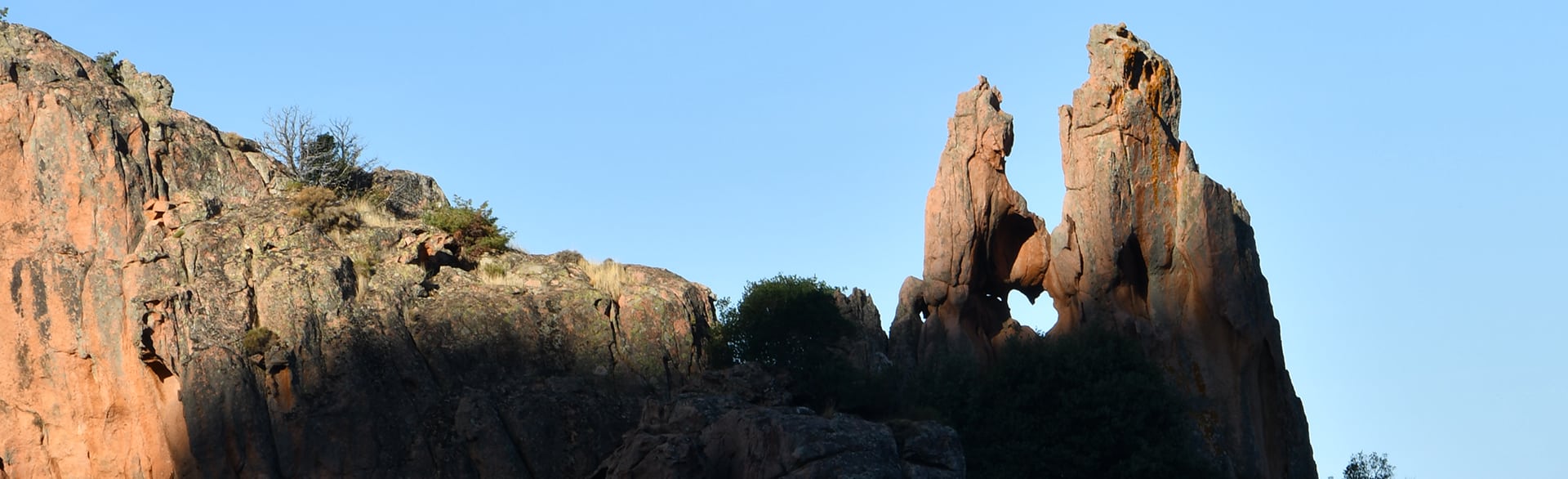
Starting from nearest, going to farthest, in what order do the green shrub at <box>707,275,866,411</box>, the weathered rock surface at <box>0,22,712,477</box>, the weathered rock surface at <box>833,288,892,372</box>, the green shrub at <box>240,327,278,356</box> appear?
the weathered rock surface at <box>0,22,712,477</box>, the green shrub at <box>240,327,278,356</box>, the green shrub at <box>707,275,866,411</box>, the weathered rock surface at <box>833,288,892,372</box>

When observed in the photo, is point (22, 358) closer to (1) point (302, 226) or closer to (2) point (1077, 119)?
(1) point (302, 226)

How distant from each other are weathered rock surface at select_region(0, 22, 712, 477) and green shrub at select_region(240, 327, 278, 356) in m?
0.05

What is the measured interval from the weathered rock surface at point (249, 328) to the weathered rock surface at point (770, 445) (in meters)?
4.83

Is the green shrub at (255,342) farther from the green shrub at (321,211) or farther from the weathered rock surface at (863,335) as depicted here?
the weathered rock surface at (863,335)

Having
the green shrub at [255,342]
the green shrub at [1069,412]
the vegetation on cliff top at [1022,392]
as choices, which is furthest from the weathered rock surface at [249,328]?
the green shrub at [1069,412]

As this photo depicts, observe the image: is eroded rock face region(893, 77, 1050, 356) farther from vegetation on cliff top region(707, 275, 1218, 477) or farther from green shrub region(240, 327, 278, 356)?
green shrub region(240, 327, 278, 356)

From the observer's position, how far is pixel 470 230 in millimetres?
51406

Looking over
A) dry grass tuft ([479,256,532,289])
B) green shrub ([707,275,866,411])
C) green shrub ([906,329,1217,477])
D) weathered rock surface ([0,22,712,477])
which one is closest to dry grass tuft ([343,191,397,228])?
weathered rock surface ([0,22,712,477])

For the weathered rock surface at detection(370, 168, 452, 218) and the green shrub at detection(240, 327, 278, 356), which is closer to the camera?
the green shrub at detection(240, 327, 278, 356)

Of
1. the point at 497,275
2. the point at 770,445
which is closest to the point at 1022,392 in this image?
the point at 497,275

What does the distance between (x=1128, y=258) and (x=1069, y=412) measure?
15.7 ft

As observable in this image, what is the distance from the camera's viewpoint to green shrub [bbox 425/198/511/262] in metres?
50.9

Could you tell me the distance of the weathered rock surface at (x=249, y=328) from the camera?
4384 centimetres

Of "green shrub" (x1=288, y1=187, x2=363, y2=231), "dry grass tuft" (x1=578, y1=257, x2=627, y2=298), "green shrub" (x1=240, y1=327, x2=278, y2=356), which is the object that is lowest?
"green shrub" (x1=240, y1=327, x2=278, y2=356)
